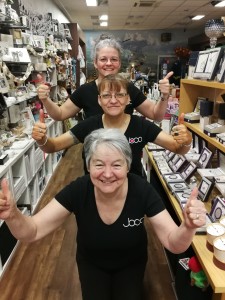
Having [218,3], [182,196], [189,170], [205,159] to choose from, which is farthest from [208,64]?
[218,3]

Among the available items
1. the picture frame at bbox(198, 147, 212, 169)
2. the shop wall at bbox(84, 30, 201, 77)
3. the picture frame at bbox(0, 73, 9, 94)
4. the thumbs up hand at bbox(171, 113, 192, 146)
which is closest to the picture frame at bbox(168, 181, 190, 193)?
the picture frame at bbox(198, 147, 212, 169)

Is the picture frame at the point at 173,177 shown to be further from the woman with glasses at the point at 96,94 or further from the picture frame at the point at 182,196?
the woman with glasses at the point at 96,94

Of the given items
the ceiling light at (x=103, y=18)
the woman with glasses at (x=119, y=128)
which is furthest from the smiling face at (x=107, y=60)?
the ceiling light at (x=103, y=18)

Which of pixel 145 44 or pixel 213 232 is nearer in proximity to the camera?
pixel 213 232

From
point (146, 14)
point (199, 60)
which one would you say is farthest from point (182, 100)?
point (146, 14)

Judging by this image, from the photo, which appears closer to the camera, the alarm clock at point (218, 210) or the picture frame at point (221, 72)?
the alarm clock at point (218, 210)

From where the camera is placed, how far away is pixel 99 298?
1.52 meters

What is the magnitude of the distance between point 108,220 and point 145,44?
506 inches

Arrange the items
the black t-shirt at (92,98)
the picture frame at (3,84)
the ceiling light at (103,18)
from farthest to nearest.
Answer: the ceiling light at (103,18) → the picture frame at (3,84) → the black t-shirt at (92,98)

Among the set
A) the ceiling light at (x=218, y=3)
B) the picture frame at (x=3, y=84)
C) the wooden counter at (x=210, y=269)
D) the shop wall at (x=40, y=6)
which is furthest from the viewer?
the ceiling light at (x=218, y=3)

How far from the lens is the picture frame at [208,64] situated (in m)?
2.15

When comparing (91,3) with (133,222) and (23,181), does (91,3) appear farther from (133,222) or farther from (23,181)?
(133,222)

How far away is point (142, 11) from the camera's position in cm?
855

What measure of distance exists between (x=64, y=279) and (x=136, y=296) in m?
1.03
